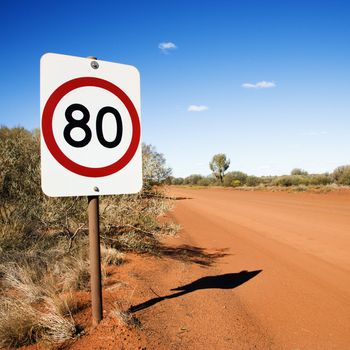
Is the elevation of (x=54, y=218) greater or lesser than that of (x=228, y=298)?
greater

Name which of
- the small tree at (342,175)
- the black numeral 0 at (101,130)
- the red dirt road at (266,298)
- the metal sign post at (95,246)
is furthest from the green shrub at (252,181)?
the black numeral 0 at (101,130)

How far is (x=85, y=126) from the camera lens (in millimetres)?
2328

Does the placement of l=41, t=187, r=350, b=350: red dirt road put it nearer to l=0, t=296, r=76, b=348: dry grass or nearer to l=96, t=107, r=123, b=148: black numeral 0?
l=0, t=296, r=76, b=348: dry grass

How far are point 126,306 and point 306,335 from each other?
6.20 feet

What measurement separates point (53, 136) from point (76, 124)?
0.19 metres

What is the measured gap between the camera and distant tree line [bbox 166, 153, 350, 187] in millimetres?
37844

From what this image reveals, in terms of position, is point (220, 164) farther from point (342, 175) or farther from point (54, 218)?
point (54, 218)

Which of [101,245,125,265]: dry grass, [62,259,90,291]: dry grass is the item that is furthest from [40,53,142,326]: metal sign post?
[101,245,125,265]: dry grass

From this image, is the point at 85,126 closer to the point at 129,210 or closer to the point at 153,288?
the point at 153,288

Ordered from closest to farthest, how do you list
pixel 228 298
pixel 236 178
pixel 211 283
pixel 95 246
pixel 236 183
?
pixel 95 246 < pixel 228 298 < pixel 211 283 < pixel 236 183 < pixel 236 178

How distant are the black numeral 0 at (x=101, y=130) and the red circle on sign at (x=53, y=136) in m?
0.10

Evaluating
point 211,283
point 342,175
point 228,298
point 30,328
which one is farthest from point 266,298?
point 342,175

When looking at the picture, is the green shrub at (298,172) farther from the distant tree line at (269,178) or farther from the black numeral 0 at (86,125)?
the black numeral 0 at (86,125)

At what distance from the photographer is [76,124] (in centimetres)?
230
